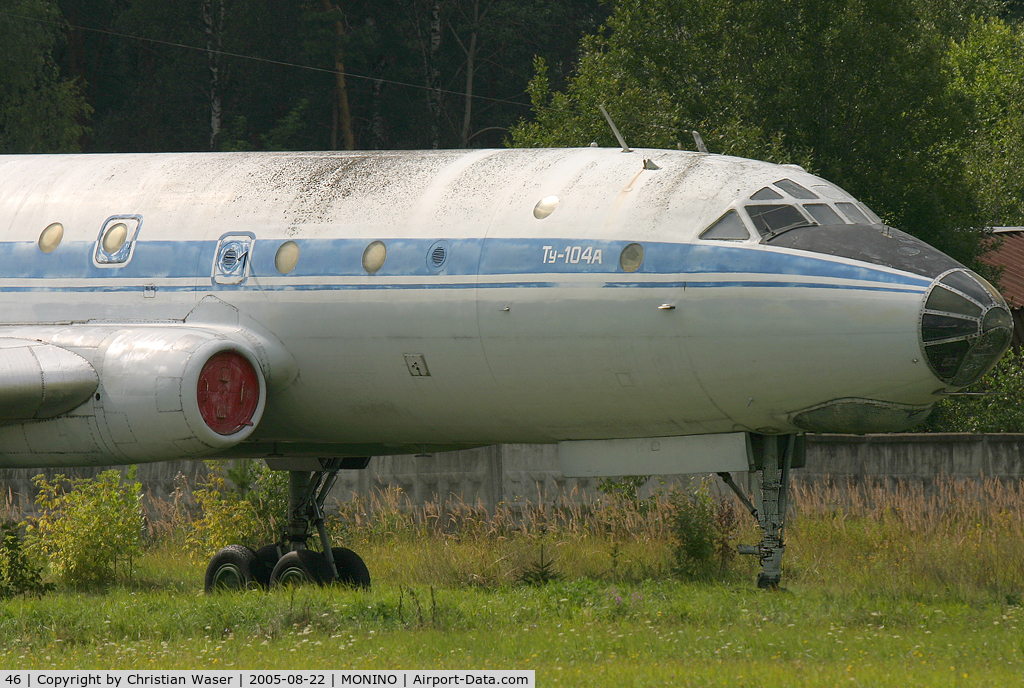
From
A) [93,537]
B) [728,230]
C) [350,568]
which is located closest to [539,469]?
[350,568]

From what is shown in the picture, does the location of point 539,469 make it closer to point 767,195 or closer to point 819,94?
point 767,195

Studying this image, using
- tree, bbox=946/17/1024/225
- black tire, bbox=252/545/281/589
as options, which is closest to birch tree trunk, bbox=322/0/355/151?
tree, bbox=946/17/1024/225

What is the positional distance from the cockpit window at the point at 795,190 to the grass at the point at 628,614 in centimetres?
352

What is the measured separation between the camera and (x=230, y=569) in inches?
557

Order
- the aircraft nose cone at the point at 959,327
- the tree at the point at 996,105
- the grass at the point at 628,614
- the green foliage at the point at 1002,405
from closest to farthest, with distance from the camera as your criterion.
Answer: the grass at the point at 628,614 → the aircraft nose cone at the point at 959,327 → the green foliage at the point at 1002,405 → the tree at the point at 996,105

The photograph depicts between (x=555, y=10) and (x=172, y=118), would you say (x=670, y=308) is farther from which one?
(x=172, y=118)

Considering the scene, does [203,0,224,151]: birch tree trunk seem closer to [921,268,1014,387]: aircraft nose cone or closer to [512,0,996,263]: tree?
[512,0,996,263]: tree

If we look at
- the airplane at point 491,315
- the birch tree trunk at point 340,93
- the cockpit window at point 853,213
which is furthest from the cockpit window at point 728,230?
the birch tree trunk at point 340,93

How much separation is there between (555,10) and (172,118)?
15.6 meters

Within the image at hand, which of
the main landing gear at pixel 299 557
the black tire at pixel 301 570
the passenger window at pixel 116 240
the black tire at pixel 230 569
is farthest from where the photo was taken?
the black tire at pixel 230 569

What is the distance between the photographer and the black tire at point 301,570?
13656 millimetres

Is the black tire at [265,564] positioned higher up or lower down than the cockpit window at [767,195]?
lower down

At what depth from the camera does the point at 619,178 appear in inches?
457

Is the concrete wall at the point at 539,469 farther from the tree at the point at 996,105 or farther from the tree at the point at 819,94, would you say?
the tree at the point at 996,105
